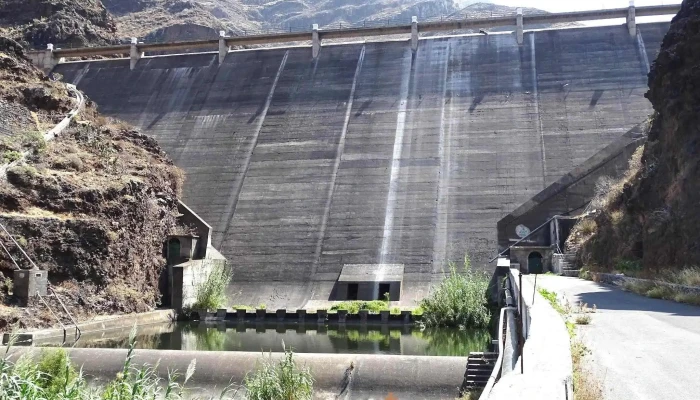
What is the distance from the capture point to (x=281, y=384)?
9.80 m

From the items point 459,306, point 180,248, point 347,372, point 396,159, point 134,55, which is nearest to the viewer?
point 347,372

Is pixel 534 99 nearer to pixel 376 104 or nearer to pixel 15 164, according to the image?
pixel 376 104

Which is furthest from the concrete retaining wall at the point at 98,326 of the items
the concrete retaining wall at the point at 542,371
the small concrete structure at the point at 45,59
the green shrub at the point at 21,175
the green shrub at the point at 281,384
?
the small concrete structure at the point at 45,59

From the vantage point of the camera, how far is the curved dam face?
26328 millimetres

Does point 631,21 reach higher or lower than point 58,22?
lower

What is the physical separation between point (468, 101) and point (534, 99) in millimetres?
2969

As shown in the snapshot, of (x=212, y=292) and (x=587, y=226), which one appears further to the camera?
(x=587, y=226)

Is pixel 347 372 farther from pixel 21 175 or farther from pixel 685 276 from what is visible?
pixel 21 175

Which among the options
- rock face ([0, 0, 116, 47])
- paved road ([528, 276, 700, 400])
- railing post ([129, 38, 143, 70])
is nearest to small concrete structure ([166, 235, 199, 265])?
paved road ([528, 276, 700, 400])

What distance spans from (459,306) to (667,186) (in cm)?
618

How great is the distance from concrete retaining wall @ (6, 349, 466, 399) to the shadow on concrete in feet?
11.4

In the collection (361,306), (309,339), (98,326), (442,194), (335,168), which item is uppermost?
(335,168)

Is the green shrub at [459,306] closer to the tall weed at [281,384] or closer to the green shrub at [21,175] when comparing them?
the tall weed at [281,384]

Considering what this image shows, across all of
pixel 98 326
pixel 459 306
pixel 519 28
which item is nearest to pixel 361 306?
pixel 459 306
